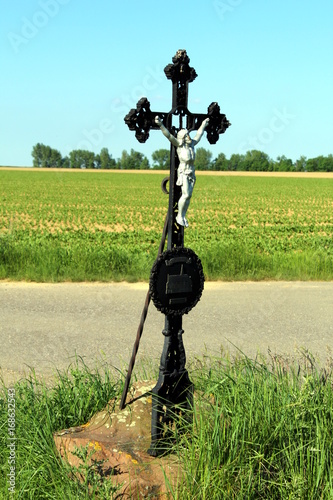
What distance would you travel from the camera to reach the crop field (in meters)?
10.5

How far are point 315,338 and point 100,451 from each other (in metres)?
4.31

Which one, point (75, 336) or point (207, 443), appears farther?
point (75, 336)

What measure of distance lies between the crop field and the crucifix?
6.10 meters

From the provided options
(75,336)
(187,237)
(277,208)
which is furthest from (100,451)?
(277,208)

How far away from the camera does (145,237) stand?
20.2 metres

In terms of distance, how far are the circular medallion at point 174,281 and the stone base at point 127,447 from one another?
0.80 m

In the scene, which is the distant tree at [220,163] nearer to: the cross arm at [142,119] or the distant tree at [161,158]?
the distant tree at [161,158]

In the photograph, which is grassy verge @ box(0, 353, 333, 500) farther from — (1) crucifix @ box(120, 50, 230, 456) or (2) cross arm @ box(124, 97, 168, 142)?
(2) cross arm @ box(124, 97, 168, 142)

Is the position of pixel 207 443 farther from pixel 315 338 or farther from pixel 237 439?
pixel 315 338

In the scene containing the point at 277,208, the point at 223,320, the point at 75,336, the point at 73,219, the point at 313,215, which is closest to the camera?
the point at 75,336

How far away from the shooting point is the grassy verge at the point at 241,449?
3141mm

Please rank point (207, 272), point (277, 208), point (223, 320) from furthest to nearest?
point (277, 208) → point (207, 272) → point (223, 320)

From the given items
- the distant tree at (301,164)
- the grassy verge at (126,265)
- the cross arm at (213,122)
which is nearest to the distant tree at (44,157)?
the distant tree at (301,164)

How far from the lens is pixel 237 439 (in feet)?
10.5
